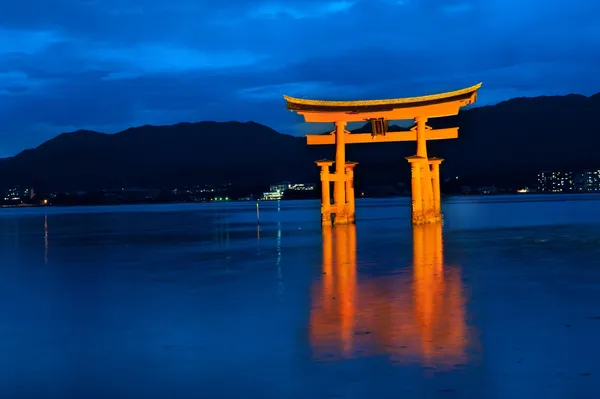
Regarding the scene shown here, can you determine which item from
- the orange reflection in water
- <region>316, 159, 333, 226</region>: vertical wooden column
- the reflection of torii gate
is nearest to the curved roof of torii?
the reflection of torii gate

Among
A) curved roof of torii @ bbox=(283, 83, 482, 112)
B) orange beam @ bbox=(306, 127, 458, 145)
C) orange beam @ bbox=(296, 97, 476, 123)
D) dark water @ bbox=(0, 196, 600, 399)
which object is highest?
curved roof of torii @ bbox=(283, 83, 482, 112)

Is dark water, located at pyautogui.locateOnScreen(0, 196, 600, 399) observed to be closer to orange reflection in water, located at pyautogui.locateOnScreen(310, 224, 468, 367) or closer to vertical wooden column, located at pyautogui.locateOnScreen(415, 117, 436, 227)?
orange reflection in water, located at pyautogui.locateOnScreen(310, 224, 468, 367)

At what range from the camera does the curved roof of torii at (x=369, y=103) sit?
33.7 meters

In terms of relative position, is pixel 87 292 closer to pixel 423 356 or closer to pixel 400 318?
pixel 400 318

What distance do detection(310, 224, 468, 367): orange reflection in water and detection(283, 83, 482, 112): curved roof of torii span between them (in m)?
15.8

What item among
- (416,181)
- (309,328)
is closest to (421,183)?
(416,181)

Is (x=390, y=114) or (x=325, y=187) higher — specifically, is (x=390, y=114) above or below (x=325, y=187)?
above

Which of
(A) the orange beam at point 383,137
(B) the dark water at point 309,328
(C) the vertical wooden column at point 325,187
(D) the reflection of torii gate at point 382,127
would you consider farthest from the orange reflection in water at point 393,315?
(A) the orange beam at point 383,137

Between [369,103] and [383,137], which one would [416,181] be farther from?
[369,103]

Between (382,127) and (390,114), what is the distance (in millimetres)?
795

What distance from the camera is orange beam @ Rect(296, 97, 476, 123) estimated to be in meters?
34.9

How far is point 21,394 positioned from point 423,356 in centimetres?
449

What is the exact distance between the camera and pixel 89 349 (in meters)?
9.62

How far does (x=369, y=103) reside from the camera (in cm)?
3475
